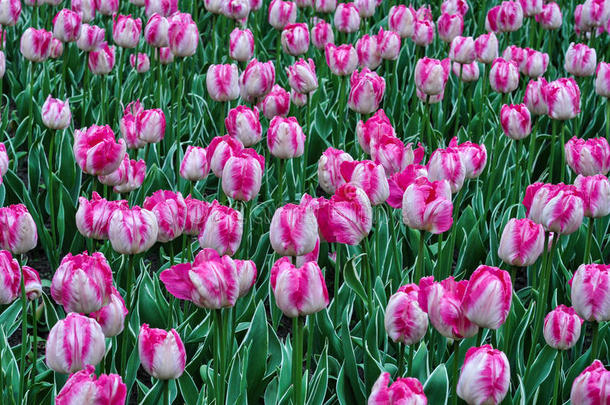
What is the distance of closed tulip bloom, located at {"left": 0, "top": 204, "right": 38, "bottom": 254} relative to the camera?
160cm

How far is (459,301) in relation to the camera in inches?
54.8

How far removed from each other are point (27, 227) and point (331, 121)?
5.88 ft

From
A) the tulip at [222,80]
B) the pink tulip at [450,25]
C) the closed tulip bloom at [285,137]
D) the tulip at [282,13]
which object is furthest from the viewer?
the pink tulip at [450,25]

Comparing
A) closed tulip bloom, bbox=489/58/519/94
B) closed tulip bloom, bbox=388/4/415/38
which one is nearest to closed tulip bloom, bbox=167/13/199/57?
closed tulip bloom, bbox=388/4/415/38

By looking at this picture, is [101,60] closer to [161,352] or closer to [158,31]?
[158,31]

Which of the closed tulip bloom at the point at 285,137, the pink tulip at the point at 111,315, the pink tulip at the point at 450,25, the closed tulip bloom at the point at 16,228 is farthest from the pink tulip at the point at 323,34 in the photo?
the pink tulip at the point at 111,315

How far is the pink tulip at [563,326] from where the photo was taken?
63.2 inches

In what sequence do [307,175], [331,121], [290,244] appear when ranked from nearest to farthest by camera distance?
[290,244]
[307,175]
[331,121]

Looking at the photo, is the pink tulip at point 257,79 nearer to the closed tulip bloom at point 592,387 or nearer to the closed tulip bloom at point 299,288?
the closed tulip bloom at point 299,288

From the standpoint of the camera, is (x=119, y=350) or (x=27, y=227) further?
(x=119, y=350)

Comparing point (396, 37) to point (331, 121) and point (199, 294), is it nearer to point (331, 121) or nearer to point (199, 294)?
point (331, 121)

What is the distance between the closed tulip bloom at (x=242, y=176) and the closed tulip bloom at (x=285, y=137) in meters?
0.31

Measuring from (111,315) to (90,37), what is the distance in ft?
5.89

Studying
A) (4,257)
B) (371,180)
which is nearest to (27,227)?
(4,257)
